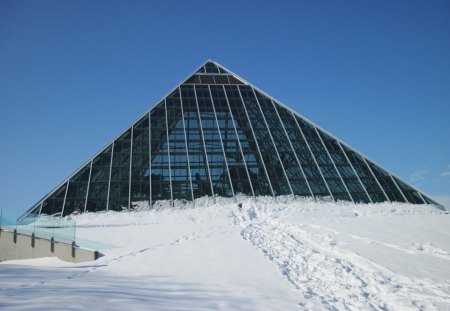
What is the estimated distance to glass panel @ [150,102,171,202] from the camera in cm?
1900

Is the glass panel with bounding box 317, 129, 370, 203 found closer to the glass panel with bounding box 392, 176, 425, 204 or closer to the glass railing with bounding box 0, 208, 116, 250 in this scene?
the glass panel with bounding box 392, 176, 425, 204

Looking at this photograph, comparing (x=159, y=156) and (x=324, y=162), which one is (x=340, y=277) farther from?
(x=159, y=156)

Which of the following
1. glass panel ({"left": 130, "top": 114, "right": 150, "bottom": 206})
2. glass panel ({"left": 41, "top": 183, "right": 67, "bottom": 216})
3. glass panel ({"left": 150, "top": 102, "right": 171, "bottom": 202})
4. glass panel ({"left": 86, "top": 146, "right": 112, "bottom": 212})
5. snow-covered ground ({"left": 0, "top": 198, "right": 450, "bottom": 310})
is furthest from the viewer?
glass panel ({"left": 150, "top": 102, "right": 171, "bottom": 202})

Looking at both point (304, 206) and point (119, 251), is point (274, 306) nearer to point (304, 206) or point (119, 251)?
point (119, 251)

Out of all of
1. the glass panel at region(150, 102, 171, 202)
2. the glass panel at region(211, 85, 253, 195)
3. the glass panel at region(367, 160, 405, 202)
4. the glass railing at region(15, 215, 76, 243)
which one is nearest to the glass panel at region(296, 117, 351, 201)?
the glass panel at region(367, 160, 405, 202)

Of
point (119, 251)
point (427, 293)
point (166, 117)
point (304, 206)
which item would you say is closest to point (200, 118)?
point (166, 117)

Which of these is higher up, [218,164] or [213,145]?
[213,145]

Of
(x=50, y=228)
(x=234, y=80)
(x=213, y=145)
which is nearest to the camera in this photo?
(x=50, y=228)

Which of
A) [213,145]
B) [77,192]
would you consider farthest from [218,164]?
[77,192]

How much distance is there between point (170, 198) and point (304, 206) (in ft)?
22.9

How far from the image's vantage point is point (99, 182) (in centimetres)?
1920

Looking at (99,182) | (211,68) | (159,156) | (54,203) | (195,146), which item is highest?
(211,68)

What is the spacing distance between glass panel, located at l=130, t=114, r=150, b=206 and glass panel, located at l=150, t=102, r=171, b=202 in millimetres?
314

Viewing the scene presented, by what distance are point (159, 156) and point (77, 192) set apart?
502 centimetres
